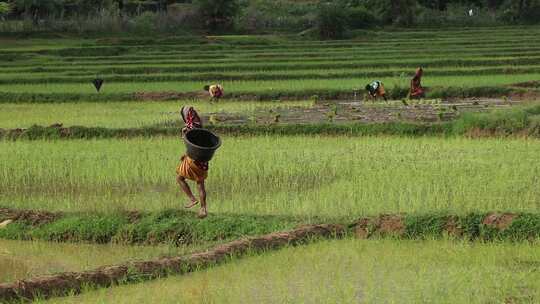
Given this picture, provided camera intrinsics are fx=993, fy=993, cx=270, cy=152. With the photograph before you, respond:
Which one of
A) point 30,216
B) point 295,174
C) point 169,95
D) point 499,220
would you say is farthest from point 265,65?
point 499,220

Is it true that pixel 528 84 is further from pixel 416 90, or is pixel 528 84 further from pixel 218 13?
pixel 218 13

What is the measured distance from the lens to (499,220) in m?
6.80

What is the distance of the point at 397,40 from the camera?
31.3 m

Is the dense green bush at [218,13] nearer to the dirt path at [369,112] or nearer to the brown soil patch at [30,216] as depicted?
the dirt path at [369,112]

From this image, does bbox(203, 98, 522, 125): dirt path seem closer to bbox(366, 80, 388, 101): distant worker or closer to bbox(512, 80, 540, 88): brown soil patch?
bbox(366, 80, 388, 101): distant worker

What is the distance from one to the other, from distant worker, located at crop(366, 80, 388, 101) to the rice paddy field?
0.75 feet

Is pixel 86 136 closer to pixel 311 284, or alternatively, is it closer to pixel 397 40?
pixel 311 284

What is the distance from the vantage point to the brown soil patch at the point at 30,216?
25.8 ft

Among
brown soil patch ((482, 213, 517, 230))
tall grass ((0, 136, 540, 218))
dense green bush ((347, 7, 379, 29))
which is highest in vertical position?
brown soil patch ((482, 213, 517, 230))

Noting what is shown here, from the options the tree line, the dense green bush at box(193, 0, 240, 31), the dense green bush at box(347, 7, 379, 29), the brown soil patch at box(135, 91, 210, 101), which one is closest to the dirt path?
the brown soil patch at box(135, 91, 210, 101)

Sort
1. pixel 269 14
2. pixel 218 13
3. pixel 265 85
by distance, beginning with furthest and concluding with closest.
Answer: pixel 269 14 < pixel 218 13 < pixel 265 85

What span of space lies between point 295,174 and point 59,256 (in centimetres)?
299

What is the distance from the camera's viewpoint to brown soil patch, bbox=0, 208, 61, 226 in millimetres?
7876

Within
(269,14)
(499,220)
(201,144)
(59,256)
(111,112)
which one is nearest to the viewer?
(499,220)
